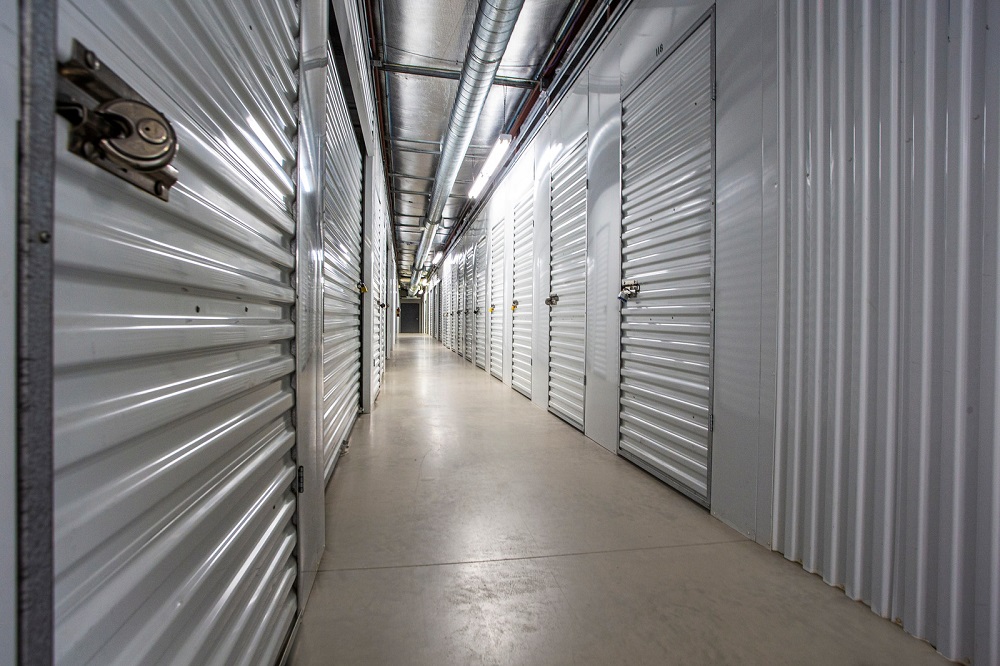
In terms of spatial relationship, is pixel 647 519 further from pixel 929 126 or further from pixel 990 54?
pixel 990 54

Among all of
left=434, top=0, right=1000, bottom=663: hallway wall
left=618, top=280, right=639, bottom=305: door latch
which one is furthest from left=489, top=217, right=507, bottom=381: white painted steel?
left=434, top=0, right=1000, bottom=663: hallway wall

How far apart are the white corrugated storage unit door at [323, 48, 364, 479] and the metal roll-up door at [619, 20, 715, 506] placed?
6.65 feet

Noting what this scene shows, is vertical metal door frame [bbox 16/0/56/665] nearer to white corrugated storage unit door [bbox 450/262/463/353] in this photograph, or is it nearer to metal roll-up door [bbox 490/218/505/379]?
metal roll-up door [bbox 490/218/505/379]

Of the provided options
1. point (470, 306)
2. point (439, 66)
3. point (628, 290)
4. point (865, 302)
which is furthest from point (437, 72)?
point (470, 306)

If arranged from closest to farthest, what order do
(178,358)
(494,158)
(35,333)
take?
(35,333)
(178,358)
(494,158)

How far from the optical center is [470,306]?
10273mm

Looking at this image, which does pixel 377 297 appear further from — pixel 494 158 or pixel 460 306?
pixel 460 306

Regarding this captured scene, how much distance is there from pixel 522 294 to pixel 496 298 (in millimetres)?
1550

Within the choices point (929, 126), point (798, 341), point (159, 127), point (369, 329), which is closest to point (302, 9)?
point (159, 127)

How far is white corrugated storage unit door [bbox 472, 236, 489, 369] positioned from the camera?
8.58 m

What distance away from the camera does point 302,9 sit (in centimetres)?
153

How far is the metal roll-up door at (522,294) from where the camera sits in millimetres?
5676

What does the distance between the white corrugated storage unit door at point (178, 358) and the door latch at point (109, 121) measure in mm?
18

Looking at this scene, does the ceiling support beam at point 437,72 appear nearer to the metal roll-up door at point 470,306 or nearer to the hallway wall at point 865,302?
the hallway wall at point 865,302
